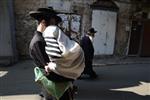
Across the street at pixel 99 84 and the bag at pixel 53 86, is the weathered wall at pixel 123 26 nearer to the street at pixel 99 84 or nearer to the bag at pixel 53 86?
the street at pixel 99 84

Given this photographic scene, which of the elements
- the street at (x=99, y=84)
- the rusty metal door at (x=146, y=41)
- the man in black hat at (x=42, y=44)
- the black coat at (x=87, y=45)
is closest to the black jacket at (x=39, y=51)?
the man in black hat at (x=42, y=44)

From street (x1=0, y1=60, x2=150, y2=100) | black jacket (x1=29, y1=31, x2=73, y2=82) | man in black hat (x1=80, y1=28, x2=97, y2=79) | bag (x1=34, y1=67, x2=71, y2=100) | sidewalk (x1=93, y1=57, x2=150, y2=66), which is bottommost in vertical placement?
sidewalk (x1=93, y1=57, x2=150, y2=66)

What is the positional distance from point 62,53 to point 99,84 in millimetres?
6755

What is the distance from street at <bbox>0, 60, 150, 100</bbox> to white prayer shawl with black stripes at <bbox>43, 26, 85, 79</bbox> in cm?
457

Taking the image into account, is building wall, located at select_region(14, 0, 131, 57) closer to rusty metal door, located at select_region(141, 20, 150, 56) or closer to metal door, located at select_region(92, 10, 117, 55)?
metal door, located at select_region(92, 10, 117, 55)

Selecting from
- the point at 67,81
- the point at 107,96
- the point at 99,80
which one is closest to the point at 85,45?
the point at 99,80

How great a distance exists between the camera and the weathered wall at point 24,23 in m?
16.2

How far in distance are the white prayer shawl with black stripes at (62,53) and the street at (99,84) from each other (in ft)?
15.0

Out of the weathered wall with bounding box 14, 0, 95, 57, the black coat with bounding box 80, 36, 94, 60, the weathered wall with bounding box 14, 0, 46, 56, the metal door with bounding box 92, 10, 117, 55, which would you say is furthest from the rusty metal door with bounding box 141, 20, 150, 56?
the black coat with bounding box 80, 36, 94, 60

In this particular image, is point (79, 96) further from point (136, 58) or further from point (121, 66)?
point (136, 58)

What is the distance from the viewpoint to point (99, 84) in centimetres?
1057

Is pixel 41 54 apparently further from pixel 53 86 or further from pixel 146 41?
pixel 146 41

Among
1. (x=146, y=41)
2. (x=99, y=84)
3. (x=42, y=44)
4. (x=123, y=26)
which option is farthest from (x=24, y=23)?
(x=42, y=44)

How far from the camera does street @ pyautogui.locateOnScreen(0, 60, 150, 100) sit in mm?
8961
